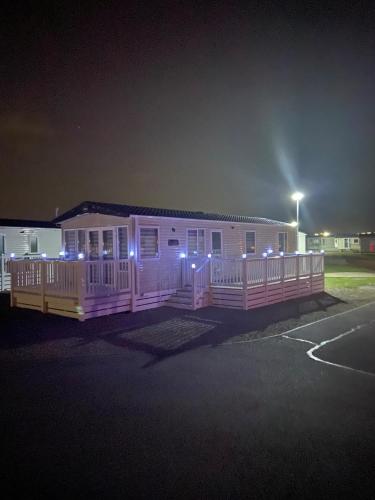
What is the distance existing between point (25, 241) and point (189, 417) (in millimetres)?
16797

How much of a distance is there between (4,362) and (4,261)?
12.0 m

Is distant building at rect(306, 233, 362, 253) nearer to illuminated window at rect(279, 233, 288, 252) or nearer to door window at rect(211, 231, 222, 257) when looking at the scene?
illuminated window at rect(279, 233, 288, 252)

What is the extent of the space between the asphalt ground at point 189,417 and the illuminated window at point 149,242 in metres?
4.82

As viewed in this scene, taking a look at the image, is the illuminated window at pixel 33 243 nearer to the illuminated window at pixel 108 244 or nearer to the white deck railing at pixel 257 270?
the illuminated window at pixel 108 244

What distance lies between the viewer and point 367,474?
312 cm

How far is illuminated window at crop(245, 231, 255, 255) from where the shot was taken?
1723 cm

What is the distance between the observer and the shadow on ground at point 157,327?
751 cm

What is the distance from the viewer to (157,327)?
891 cm

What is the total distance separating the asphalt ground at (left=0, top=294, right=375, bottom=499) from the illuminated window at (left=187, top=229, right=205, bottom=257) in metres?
6.64

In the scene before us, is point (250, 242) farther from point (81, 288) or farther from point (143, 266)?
point (81, 288)

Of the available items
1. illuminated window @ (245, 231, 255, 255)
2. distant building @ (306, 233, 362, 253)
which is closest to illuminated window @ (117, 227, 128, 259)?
illuminated window @ (245, 231, 255, 255)

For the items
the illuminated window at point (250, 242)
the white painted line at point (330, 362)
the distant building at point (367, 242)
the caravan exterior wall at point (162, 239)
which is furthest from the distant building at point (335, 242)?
the white painted line at point (330, 362)

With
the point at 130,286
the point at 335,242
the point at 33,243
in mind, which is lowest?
the point at 130,286

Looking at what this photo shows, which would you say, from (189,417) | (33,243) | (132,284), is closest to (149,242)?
(132,284)
